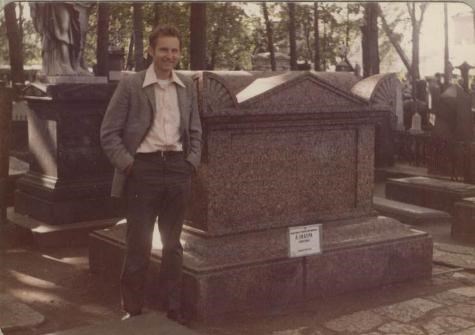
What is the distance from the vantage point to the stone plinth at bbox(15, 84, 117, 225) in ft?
23.7

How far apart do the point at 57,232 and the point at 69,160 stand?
33.6 inches

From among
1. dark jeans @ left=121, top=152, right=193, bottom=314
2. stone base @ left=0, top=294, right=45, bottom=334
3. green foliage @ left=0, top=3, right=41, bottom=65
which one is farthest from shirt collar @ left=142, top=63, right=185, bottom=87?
stone base @ left=0, top=294, right=45, bottom=334

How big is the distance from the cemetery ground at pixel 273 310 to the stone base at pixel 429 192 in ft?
7.89

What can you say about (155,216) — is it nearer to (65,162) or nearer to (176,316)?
(176,316)

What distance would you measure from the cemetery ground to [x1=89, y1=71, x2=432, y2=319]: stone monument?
0.14 m

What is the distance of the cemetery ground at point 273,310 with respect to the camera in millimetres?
4414

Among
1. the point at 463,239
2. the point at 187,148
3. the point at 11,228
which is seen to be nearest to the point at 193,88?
the point at 187,148

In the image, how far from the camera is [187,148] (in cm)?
425

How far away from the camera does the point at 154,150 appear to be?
4.16 meters

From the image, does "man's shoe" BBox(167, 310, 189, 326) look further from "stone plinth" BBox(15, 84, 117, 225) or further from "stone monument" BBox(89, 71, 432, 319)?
"stone plinth" BBox(15, 84, 117, 225)

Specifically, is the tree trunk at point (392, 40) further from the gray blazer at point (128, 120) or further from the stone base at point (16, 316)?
the stone base at point (16, 316)

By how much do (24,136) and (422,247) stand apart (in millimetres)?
8780

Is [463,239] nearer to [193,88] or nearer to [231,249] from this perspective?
[231,249]

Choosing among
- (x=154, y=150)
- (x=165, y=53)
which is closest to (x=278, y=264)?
(x=154, y=150)
